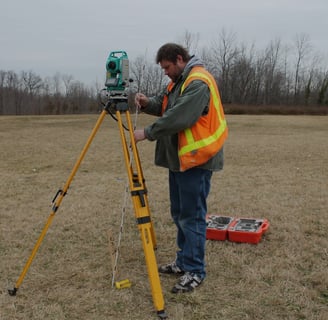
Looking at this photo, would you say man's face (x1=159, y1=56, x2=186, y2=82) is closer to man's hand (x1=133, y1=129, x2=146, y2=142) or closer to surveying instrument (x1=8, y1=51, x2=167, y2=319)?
surveying instrument (x1=8, y1=51, x2=167, y2=319)

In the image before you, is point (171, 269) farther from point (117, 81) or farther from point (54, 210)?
point (117, 81)

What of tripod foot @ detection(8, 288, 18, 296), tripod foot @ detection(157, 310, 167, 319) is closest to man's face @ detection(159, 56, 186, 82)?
tripod foot @ detection(157, 310, 167, 319)

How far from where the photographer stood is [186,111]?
302cm

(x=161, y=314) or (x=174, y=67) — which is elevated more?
(x=174, y=67)

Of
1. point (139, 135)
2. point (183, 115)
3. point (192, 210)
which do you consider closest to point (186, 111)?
point (183, 115)

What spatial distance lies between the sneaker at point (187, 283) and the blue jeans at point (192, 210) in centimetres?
5

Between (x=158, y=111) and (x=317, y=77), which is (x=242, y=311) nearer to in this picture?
(x=158, y=111)

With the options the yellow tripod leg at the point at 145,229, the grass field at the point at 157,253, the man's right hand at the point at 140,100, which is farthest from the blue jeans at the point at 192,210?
the man's right hand at the point at 140,100

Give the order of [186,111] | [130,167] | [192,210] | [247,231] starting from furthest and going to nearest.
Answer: [247,231], [192,210], [130,167], [186,111]

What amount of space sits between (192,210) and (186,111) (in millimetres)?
911

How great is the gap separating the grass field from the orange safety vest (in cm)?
96

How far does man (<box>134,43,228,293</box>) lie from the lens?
3.06m

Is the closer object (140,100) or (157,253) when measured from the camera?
(140,100)

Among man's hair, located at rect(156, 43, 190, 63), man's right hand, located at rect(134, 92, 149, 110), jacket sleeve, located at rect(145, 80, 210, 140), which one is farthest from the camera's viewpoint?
man's right hand, located at rect(134, 92, 149, 110)
